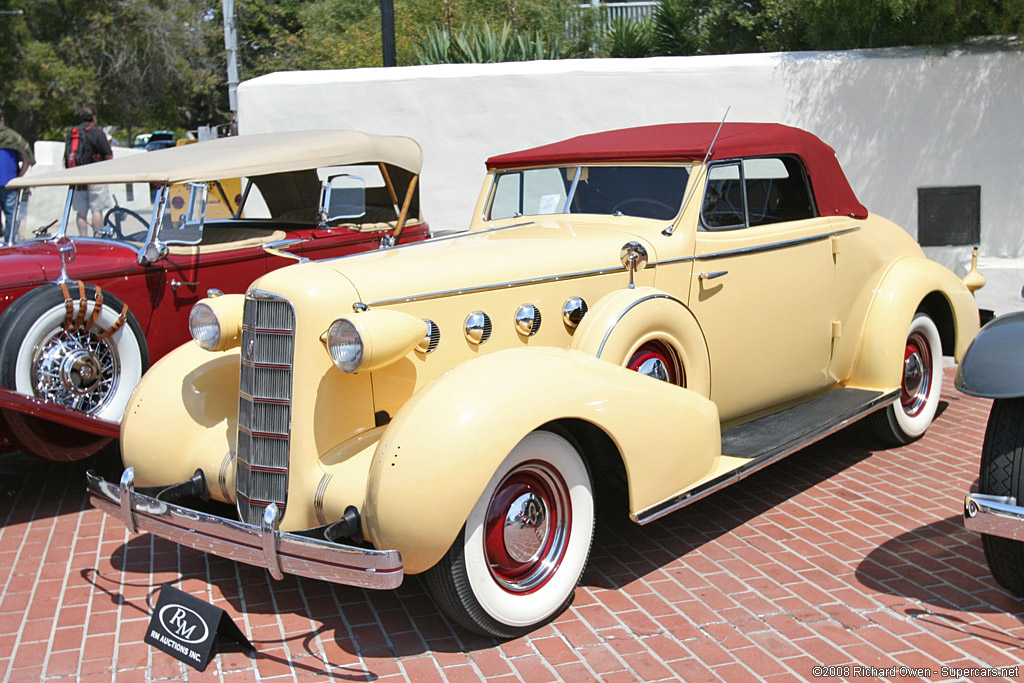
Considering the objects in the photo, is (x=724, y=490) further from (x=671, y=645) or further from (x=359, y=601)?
(x=359, y=601)

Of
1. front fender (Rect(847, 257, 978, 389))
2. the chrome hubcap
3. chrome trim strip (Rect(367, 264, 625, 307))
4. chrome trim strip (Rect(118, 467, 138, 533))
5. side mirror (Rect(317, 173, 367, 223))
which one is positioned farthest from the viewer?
side mirror (Rect(317, 173, 367, 223))

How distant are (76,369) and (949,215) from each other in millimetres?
7109

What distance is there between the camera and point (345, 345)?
3242 millimetres

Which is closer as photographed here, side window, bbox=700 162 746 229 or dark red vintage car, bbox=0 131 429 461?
side window, bbox=700 162 746 229

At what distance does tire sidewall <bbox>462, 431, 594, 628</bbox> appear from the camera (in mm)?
3215

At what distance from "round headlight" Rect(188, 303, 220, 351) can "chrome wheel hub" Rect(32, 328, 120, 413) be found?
140cm

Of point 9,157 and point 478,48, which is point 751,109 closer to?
point 478,48

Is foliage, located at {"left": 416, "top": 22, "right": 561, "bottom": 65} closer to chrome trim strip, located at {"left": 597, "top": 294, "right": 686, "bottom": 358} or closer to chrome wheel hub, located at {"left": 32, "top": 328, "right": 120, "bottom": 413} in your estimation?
chrome wheel hub, located at {"left": 32, "top": 328, "right": 120, "bottom": 413}

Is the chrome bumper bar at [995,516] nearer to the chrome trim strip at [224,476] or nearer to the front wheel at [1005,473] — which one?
the front wheel at [1005,473]

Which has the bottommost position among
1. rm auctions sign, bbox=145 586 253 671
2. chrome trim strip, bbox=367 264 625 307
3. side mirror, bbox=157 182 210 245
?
rm auctions sign, bbox=145 586 253 671

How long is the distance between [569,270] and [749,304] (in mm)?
1087

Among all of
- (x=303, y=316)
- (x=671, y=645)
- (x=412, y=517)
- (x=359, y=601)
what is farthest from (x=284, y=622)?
(x=671, y=645)

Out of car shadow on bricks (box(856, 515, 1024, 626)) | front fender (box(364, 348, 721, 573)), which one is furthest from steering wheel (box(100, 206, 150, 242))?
car shadow on bricks (box(856, 515, 1024, 626))

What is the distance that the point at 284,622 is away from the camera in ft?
11.6
